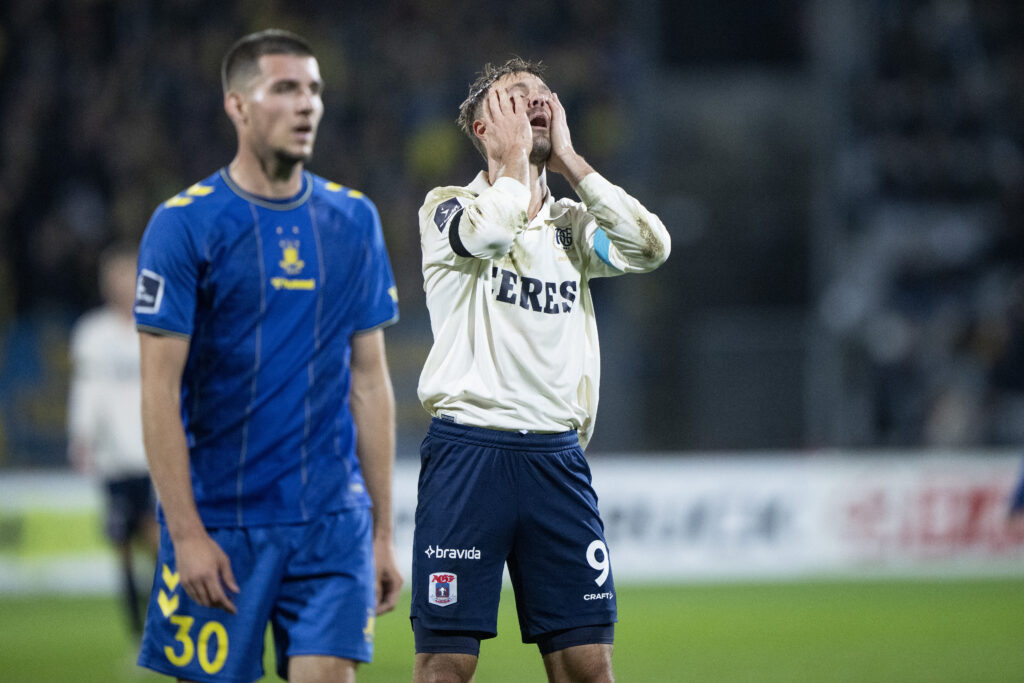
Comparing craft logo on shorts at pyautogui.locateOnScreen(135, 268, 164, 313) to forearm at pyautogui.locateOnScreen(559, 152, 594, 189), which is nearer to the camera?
craft logo on shorts at pyautogui.locateOnScreen(135, 268, 164, 313)

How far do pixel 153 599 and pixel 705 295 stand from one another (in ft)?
42.7

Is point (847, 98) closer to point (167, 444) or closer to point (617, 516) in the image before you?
point (617, 516)

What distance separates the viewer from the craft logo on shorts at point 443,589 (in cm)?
396

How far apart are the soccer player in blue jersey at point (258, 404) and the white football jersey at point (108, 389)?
531cm

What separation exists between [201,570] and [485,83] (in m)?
1.66

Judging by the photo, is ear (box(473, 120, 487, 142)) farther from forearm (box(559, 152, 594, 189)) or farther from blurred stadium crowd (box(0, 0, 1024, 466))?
blurred stadium crowd (box(0, 0, 1024, 466))

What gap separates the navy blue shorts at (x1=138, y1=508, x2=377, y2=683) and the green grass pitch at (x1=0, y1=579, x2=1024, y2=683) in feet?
12.8

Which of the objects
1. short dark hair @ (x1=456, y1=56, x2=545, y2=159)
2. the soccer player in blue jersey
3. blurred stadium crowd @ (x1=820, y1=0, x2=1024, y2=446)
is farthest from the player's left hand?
blurred stadium crowd @ (x1=820, y1=0, x2=1024, y2=446)

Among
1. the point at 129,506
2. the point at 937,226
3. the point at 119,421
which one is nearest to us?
the point at 129,506

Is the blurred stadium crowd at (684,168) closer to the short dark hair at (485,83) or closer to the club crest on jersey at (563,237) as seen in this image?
the short dark hair at (485,83)

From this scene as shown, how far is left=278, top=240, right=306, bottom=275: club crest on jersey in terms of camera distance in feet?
13.2

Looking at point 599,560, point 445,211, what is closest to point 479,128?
point 445,211

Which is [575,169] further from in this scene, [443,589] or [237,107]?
[443,589]

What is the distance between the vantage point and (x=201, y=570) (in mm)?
3766
